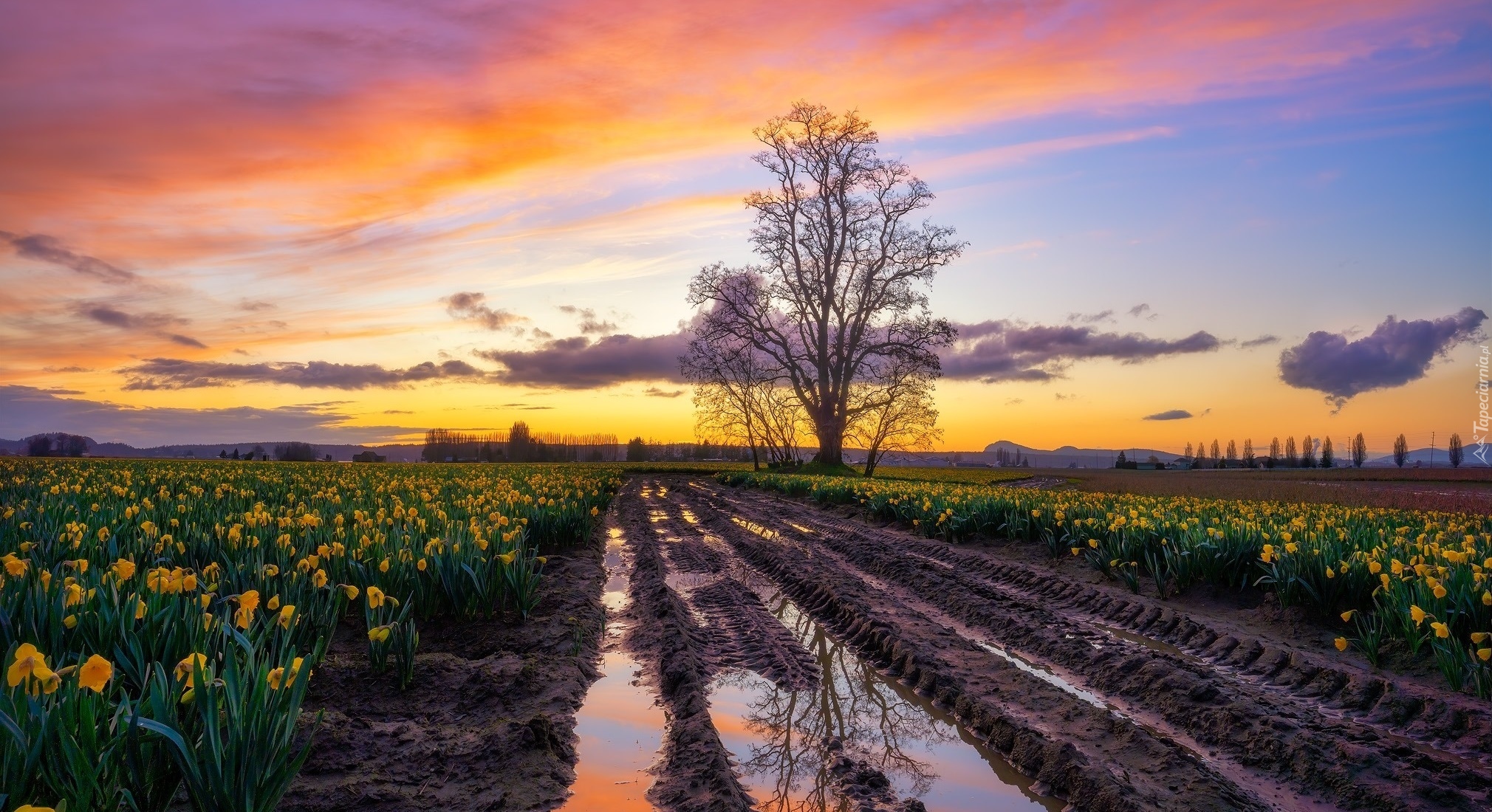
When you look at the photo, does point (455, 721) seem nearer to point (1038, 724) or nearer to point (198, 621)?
point (198, 621)

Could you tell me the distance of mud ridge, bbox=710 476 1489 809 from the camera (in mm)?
3861

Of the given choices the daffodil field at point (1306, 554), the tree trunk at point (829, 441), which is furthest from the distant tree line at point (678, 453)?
the daffodil field at point (1306, 554)

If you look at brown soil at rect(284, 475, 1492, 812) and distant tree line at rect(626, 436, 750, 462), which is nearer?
brown soil at rect(284, 475, 1492, 812)

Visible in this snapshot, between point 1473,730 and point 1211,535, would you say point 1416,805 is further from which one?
point 1211,535

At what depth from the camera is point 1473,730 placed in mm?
4375

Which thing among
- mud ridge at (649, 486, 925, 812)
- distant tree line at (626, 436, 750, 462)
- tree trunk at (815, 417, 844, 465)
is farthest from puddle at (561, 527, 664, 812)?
distant tree line at (626, 436, 750, 462)

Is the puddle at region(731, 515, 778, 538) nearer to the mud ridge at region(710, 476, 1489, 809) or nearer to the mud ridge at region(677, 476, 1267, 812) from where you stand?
the mud ridge at region(710, 476, 1489, 809)

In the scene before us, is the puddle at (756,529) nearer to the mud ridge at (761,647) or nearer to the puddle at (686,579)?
the mud ridge at (761,647)

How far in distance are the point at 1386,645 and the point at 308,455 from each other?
72007mm

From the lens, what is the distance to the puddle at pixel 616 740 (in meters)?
3.66

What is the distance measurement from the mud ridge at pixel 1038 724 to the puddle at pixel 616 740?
72.4 inches

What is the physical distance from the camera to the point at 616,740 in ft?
14.4

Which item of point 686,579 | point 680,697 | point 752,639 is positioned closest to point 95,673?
point 680,697

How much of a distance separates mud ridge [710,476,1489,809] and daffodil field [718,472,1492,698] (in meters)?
0.52
